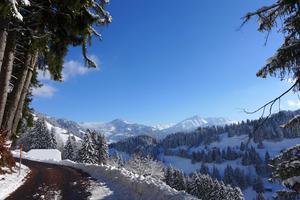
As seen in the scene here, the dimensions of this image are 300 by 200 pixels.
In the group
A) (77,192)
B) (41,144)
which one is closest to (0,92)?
(77,192)

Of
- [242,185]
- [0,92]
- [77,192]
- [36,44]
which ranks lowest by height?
[242,185]

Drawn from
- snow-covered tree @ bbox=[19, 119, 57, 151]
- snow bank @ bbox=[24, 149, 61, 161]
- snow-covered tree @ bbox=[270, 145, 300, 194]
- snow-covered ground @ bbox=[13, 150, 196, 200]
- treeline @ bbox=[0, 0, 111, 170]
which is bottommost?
snow-covered ground @ bbox=[13, 150, 196, 200]

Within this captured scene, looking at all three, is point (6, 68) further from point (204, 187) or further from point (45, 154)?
point (204, 187)

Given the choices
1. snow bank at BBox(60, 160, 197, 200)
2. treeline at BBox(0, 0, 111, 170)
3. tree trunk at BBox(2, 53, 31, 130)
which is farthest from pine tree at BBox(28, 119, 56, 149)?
treeline at BBox(0, 0, 111, 170)

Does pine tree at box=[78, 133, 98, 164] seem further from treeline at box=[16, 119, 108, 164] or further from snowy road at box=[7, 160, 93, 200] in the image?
snowy road at box=[7, 160, 93, 200]

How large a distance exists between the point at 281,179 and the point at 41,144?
7936cm

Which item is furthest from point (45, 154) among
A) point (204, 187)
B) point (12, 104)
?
point (204, 187)

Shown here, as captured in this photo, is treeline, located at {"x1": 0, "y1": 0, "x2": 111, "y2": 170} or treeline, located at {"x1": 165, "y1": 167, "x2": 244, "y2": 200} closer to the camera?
treeline, located at {"x1": 0, "y1": 0, "x2": 111, "y2": 170}

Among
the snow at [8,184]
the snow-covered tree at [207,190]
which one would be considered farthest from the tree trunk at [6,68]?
the snow-covered tree at [207,190]

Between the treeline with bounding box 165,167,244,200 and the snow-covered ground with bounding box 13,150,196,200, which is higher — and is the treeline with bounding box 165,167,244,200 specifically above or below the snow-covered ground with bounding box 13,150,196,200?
below

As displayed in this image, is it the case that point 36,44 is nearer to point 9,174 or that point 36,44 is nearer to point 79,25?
point 79,25

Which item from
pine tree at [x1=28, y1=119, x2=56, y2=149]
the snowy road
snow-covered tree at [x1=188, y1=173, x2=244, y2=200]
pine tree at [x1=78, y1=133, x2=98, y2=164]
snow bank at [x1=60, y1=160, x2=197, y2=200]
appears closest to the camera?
snow bank at [x1=60, y1=160, x2=197, y2=200]

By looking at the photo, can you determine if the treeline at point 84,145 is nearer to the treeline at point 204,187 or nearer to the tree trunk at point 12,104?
the treeline at point 204,187

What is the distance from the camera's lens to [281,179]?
7301mm
